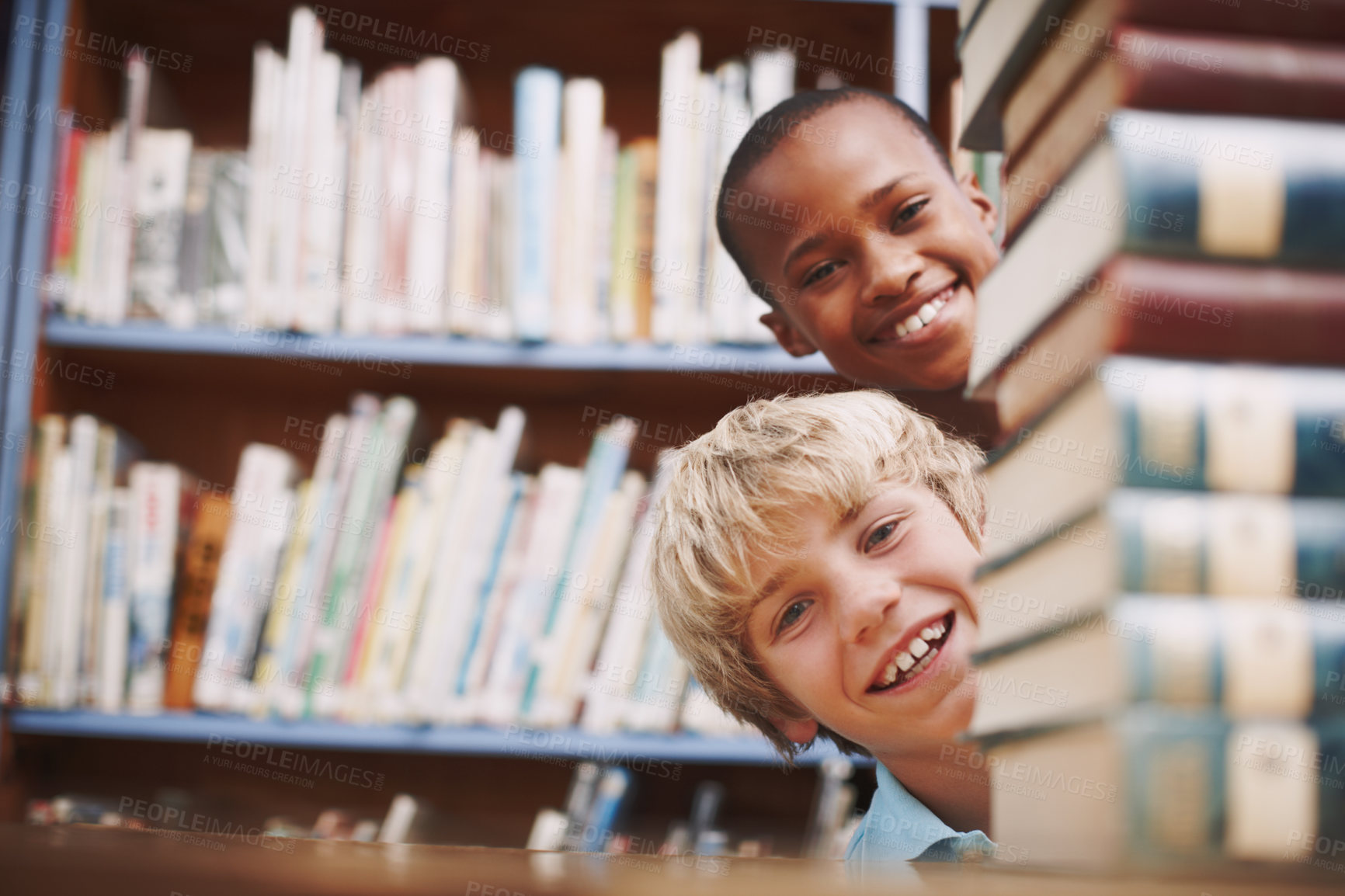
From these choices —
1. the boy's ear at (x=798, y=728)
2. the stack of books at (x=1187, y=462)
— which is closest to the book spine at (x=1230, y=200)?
the stack of books at (x=1187, y=462)

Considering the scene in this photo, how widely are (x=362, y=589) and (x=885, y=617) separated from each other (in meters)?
0.83

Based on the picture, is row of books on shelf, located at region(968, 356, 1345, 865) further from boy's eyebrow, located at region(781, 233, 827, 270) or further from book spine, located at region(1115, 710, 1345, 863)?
boy's eyebrow, located at region(781, 233, 827, 270)

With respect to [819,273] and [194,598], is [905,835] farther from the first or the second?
[194,598]

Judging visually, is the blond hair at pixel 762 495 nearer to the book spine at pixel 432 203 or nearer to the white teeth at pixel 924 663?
the white teeth at pixel 924 663

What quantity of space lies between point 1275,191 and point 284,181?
119 centimetres

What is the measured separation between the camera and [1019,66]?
14.8 inches

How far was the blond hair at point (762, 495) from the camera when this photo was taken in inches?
23.4

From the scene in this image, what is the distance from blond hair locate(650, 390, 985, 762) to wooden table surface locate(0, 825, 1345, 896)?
32cm

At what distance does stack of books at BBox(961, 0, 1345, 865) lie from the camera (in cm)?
26

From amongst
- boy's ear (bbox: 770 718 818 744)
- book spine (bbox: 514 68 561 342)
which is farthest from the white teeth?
book spine (bbox: 514 68 561 342)

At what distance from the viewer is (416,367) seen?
1.28 metres

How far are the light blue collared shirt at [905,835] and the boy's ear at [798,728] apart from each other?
5 cm

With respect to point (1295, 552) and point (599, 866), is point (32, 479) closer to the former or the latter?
point (599, 866)

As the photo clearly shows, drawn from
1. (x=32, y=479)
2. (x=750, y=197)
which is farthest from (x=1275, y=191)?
(x=32, y=479)
